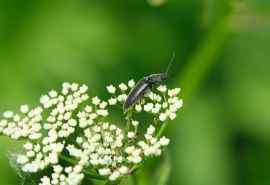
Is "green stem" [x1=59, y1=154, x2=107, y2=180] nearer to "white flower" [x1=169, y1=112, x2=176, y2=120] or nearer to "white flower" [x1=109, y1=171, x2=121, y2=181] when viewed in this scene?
"white flower" [x1=109, y1=171, x2=121, y2=181]

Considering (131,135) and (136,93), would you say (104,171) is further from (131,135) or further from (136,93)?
(136,93)

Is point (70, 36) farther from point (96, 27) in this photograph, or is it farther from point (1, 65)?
point (1, 65)

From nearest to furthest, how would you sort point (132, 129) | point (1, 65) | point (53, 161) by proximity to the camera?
1. point (53, 161)
2. point (132, 129)
3. point (1, 65)

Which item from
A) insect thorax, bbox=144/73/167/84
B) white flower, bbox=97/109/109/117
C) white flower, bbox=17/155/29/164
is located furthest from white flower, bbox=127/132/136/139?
white flower, bbox=17/155/29/164

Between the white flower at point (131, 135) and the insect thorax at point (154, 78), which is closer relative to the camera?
the white flower at point (131, 135)

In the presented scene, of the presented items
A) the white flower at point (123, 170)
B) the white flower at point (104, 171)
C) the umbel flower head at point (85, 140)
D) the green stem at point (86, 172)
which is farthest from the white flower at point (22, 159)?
the white flower at point (123, 170)

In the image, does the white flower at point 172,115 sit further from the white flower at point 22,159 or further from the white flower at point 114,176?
the white flower at point 22,159

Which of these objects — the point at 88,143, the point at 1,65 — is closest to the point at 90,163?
the point at 88,143

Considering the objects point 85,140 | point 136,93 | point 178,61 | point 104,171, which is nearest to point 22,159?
point 85,140
